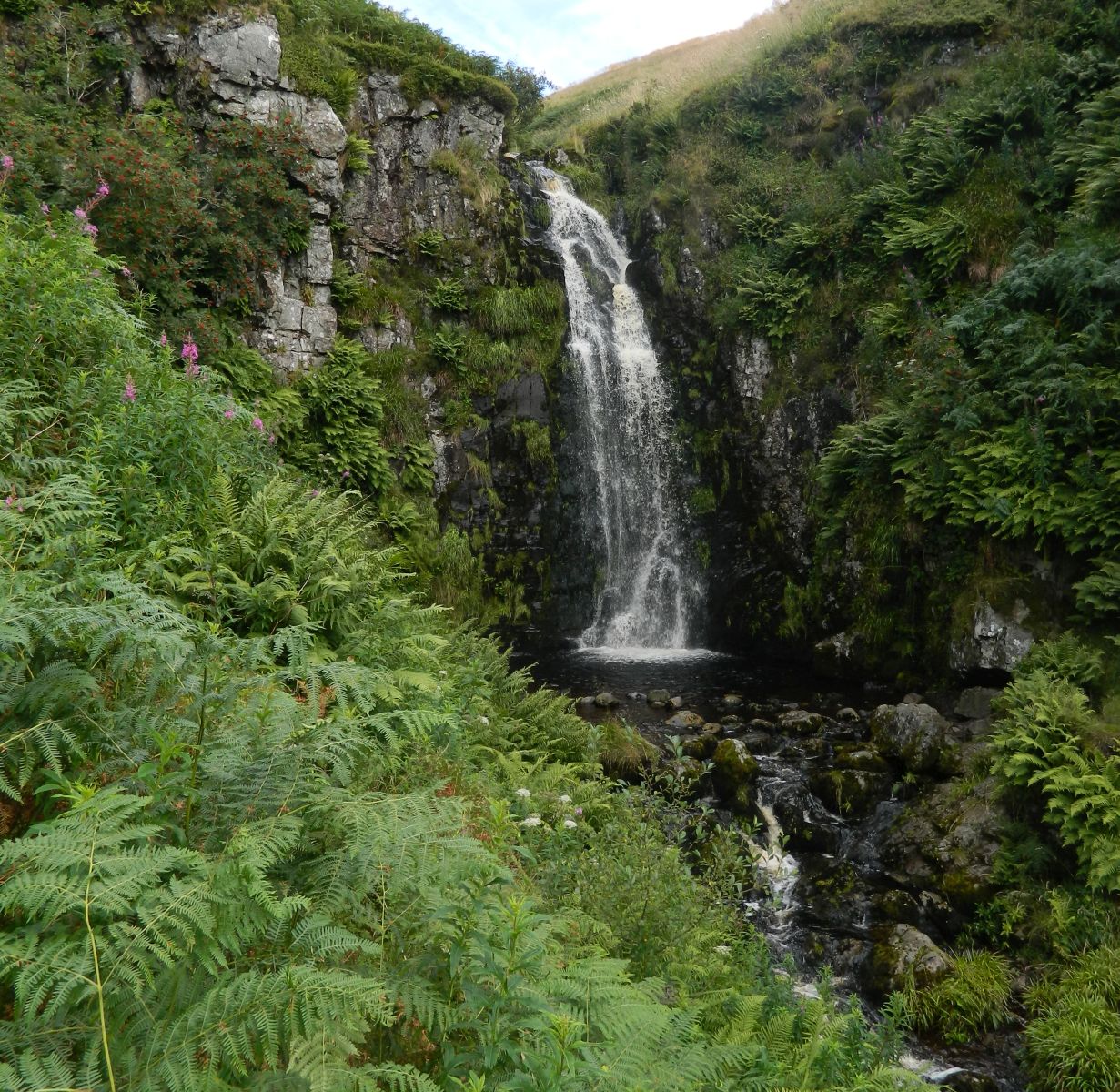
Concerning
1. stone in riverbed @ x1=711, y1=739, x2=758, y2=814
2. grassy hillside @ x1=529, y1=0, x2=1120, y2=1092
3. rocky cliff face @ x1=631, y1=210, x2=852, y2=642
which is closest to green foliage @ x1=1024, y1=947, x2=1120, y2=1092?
grassy hillside @ x1=529, y1=0, x2=1120, y2=1092

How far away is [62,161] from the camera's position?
8.86 m

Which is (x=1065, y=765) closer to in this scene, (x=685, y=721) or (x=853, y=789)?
(x=853, y=789)

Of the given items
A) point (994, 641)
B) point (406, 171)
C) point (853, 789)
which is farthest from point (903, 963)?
point (406, 171)

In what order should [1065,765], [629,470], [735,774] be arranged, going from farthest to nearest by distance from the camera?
[629,470] → [735,774] → [1065,765]

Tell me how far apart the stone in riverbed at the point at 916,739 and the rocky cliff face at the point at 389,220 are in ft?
26.6

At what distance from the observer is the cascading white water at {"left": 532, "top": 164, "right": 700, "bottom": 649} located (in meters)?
15.4

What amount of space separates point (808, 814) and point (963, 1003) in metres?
2.54

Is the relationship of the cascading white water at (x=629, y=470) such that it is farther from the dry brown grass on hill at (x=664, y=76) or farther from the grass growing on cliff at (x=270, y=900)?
the grass growing on cliff at (x=270, y=900)

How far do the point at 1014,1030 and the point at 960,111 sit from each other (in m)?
14.4

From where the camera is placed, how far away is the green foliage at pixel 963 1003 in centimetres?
552

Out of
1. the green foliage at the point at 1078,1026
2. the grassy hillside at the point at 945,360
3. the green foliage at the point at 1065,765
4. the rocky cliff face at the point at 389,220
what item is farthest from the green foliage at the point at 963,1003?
the rocky cliff face at the point at 389,220

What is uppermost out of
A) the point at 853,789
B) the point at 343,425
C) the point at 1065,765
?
the point at 343,425

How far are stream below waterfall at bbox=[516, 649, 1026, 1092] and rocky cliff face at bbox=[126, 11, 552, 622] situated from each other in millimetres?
4247

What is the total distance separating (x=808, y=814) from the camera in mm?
8047
